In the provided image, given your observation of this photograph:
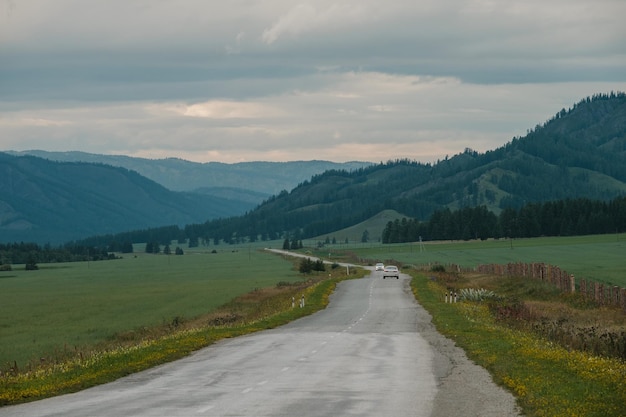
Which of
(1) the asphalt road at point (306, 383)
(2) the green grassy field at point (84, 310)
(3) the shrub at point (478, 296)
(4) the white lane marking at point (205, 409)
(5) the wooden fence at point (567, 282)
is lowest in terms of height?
(2) the green grassy field at point (84, 310)

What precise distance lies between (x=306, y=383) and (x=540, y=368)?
6.15m

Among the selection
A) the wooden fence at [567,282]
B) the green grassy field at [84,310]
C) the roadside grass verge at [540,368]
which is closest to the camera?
the roadside grass verge at [540,368]

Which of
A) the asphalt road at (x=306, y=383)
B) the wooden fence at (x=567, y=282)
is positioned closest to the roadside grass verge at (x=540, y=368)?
the asphalt road at (x=306, y=383)

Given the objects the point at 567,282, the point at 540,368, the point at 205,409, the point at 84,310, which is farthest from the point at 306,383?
the point at 84,310

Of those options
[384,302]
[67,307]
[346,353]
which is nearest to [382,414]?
[346,353]

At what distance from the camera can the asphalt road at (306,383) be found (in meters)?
21.1

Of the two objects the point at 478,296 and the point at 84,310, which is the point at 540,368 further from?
the point at 84,310

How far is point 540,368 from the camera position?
26844 mm

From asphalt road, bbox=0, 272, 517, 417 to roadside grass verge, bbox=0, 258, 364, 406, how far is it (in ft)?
2.28

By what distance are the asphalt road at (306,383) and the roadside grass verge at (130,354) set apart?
2.28 ft

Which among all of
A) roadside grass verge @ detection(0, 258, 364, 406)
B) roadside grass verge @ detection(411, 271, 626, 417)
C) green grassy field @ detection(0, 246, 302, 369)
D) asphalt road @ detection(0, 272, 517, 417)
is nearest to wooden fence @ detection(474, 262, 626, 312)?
roadside grass verge @ detection(411, 271, 626, 417)

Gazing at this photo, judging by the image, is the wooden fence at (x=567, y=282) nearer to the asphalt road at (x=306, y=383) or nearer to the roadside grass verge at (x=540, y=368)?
the roadside grass verge at (x=540, y=368)

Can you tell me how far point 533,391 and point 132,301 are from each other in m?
68.7

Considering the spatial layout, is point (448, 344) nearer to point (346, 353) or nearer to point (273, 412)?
point (346, 353)
